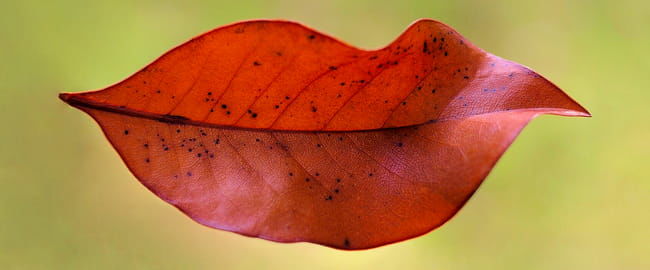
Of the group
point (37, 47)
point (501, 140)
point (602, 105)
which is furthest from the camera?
point (602, 105)

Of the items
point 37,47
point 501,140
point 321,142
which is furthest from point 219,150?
point 37,47

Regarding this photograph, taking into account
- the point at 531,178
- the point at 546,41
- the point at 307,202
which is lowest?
the point at 531,178

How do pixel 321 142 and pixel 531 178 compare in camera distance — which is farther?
pixel 531 178

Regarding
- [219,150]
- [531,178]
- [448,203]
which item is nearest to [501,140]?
[448,203]

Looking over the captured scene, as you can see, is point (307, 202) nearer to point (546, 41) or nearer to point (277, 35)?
point (277, 35)

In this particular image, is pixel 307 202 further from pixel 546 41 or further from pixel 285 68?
pixel 546 41

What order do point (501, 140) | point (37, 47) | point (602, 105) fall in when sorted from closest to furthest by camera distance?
point (501, 140) < point (37, 47) < point (602, 105)

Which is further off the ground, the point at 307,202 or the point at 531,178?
the point at 307,202
